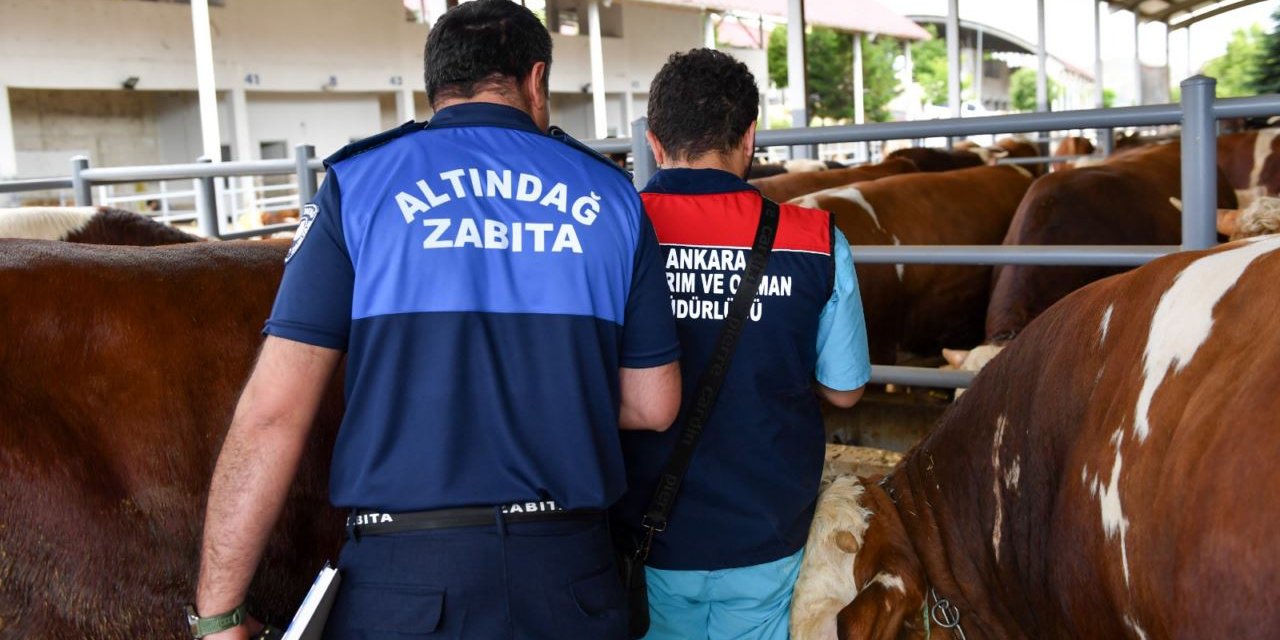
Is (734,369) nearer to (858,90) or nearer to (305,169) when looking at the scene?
(305,169)

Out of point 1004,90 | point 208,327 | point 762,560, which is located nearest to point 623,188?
point 762,560

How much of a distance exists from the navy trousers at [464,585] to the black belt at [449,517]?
10mm

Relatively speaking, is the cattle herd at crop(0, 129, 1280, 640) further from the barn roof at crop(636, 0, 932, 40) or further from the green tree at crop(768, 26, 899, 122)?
the green tree at crop(768, 26, 899, 122)

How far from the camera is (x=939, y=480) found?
265 cm

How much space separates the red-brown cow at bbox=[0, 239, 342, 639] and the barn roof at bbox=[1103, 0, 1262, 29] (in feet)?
84.9

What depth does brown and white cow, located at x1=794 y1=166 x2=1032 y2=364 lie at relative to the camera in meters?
6.41

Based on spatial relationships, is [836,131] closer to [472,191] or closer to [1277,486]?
[472,191]

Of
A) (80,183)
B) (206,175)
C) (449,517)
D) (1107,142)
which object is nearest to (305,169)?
(206,175)

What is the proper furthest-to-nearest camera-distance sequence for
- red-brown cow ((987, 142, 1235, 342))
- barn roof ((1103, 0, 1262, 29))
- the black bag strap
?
barn roof ((1103, 0, 1262, 29))
red-brown cow ((987, 142, 1235, 342))
the black bag strap

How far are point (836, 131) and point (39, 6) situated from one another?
18.3 m

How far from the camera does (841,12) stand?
3391 cm

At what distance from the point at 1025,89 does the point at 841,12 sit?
96.4 ft

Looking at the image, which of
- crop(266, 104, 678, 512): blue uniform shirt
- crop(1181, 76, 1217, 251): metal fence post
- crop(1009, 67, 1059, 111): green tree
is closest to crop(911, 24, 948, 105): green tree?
crop(1009, 67, 1059, 111): green tree

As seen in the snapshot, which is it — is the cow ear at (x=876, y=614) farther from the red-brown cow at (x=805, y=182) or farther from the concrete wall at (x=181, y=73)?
the concrete wall at (x=181, y=73)
